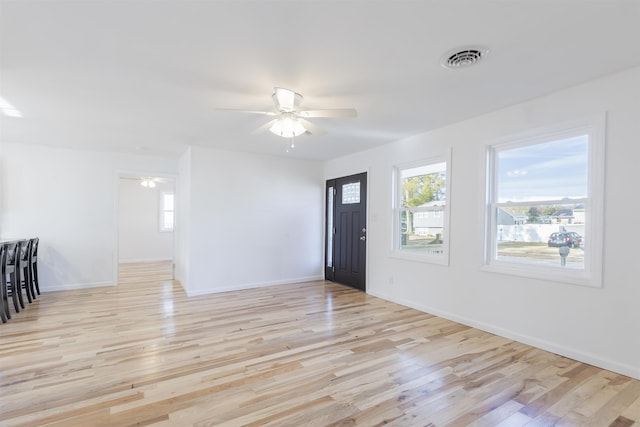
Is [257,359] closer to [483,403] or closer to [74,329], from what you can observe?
[483,403]

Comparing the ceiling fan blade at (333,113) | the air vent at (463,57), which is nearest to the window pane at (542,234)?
the air vent at (463,57)

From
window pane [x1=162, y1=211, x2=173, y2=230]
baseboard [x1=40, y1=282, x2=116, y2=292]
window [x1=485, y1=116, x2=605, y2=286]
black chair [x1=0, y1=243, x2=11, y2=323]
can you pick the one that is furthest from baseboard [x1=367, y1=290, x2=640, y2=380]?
window pane [x1=162, y1=211, x2=173, y2=230]

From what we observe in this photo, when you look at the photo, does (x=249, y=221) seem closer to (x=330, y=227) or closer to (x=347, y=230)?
(x=330, y=227)

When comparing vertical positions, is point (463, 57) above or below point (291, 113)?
above

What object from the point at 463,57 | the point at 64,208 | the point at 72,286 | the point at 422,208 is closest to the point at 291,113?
the point at 463,57

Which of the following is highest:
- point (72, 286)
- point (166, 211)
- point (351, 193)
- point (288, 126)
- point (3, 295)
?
point (288, 126)

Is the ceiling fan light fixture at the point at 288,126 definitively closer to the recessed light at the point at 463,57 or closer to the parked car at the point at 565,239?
the recessed light at the point at 463,57

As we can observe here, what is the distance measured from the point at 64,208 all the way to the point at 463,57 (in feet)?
20.8

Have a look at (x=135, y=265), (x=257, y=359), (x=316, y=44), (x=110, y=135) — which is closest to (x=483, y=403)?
(x=257, y=359)

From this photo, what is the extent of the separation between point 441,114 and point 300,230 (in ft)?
11.4

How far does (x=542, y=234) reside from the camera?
3.06 metres

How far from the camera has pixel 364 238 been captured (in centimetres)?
529

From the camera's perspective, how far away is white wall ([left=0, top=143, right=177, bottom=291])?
4926 millimetres

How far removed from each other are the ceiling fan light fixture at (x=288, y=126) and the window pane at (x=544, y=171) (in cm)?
230
